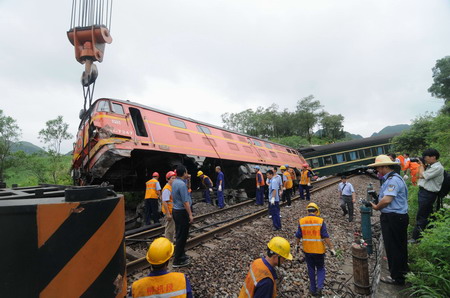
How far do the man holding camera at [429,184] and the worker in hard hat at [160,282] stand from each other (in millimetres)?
4242

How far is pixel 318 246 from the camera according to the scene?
11.2ft

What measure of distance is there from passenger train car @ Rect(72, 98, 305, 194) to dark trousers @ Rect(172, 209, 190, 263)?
1904mm

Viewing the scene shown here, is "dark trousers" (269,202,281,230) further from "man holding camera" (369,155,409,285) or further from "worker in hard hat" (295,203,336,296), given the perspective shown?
"man holding camera" (369,155,409,285)

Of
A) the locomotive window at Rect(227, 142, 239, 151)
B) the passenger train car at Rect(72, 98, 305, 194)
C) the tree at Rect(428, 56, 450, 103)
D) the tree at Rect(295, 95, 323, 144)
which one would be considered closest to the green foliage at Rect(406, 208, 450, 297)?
the passenger train car at Rect(72, 98, 305, 194)

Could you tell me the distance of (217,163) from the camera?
10.6 meters

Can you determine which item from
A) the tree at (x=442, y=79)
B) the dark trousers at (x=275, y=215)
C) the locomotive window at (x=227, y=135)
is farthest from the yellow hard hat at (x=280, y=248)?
the tree at (x=442, y=79)

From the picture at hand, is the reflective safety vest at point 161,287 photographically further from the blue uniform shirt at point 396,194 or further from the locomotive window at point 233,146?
the locomotive window at point 233,146

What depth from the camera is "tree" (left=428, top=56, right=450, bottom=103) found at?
31.2 meters

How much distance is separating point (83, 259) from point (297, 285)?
338 centimetres

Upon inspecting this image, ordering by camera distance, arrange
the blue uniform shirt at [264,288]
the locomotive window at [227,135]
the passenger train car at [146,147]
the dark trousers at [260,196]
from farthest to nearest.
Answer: the locomotive window at [227,135]
the dark trousers at [260,196]
the passenger train car at [146,147]
the blue uniform shirt at [264,288]

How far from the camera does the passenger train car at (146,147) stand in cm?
609

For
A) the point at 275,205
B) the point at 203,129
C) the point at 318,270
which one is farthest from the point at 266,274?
the point at 203,129

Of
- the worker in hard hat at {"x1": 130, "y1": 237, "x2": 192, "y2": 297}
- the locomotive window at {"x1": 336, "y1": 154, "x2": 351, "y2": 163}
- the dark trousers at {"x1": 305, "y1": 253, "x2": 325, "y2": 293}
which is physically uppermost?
the locomotive window at {"x1": 336, "y1": 154, "x2": 351, "y2": 163}

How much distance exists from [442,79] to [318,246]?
4238 centimetres
